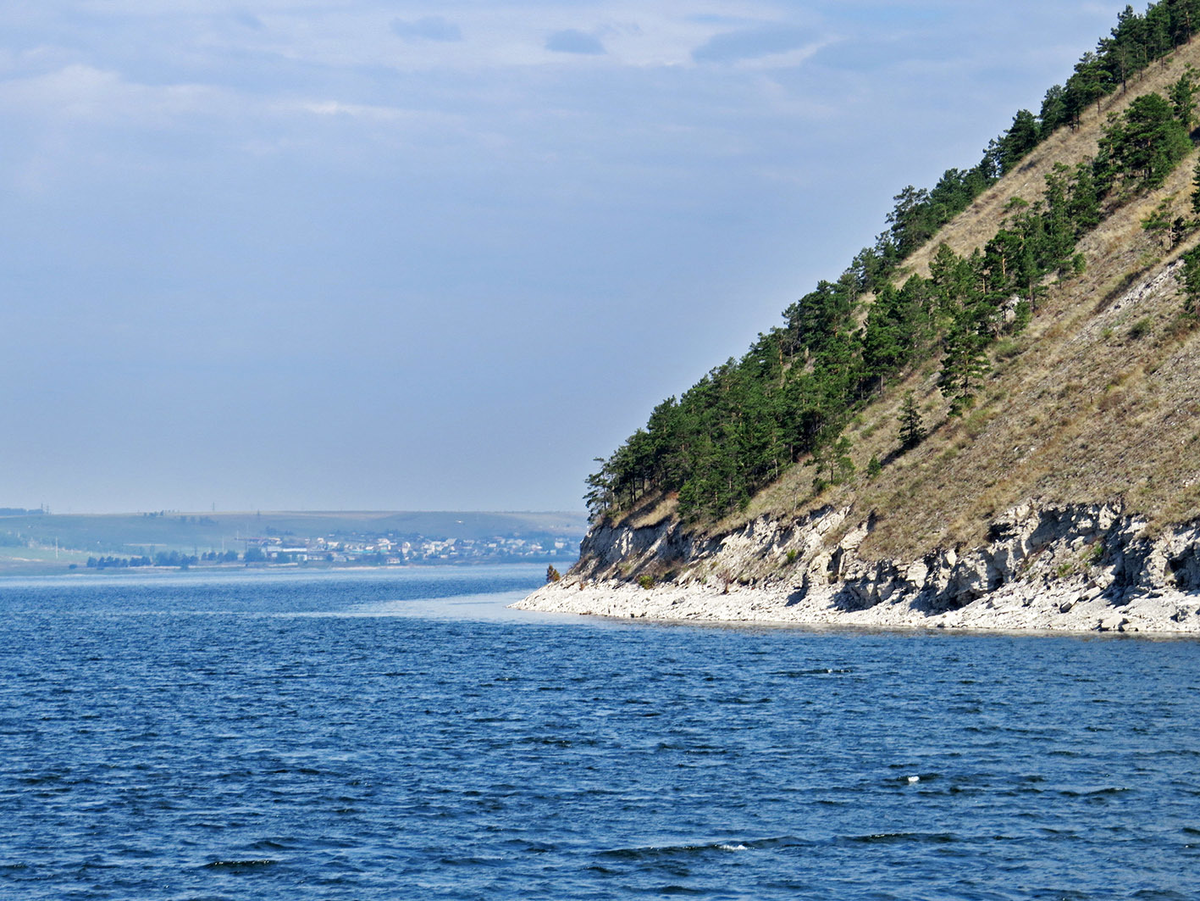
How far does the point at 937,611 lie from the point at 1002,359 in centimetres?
3939

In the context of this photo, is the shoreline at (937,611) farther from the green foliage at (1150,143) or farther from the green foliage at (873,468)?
the green foliage at (1150,143)

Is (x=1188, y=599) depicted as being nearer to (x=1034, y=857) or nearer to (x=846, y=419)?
(x=1034, y=857)

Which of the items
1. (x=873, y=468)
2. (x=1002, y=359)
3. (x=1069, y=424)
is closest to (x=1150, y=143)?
(x=1002, y=359)

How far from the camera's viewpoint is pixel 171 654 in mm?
85750

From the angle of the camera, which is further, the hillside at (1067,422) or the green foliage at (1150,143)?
the green foliage at (1150,143)

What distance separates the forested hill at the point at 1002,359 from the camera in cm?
8394

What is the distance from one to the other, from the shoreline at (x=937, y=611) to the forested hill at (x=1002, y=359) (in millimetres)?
5978

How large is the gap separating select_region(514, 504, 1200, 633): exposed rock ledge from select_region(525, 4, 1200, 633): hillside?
0.82 ft

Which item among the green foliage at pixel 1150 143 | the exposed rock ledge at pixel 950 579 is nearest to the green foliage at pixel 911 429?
the exposed rock ledge at pixel 950 579

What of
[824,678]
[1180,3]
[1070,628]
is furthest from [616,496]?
[1180,3]

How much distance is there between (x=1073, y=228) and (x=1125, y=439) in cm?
5672

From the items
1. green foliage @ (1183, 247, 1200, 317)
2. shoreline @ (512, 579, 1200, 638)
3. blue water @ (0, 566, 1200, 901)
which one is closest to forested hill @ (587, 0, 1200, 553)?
green foliage @ (1183, 247, 1200, 317)

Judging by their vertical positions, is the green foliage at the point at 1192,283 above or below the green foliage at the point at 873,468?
above

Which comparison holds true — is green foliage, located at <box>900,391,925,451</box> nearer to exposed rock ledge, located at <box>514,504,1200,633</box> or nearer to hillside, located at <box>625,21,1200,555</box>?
hillside, located at <box>625,21,1200,555</box>
